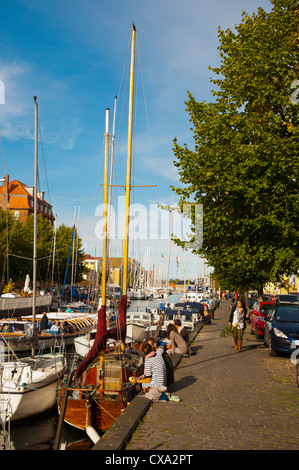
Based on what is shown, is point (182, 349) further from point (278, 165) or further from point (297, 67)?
point (297, 67)

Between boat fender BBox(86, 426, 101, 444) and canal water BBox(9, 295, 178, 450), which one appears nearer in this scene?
boat fender BBox(86, 426, 101, 444)

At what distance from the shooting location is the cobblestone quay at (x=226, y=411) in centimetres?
661

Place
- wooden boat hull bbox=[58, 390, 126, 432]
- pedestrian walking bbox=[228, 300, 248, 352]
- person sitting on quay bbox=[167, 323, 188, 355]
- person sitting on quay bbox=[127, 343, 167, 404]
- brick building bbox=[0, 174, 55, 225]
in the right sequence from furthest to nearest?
brick building bbox=[0, 174, 55, 225], pedestrian walking bbox=[228, 300, 248, 352], person sitting on quay bbox=[167, 323, 188, 355], wooden boat hull bbox=[58, 390, 126, 432], person sitting on quay bbox=[127, 343, 167, 404]

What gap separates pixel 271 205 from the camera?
1549 cm

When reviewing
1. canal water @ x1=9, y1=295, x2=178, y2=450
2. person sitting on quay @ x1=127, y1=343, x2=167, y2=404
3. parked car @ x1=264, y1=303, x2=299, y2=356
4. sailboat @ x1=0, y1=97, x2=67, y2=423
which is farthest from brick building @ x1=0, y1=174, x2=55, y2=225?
person sitting on quay @ x1=127, y1=343, x2=167, y2=404

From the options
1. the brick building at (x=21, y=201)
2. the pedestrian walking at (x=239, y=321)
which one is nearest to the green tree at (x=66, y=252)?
the brick building at (x=21, y=201)

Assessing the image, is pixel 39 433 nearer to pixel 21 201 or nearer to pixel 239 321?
pixel 239 321

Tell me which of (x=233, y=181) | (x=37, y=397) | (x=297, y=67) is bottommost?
(x=37, y=397)

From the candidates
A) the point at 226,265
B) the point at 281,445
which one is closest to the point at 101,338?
the point at 281,445

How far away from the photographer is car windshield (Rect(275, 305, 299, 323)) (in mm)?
15688

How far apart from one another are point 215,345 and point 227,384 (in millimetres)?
8522

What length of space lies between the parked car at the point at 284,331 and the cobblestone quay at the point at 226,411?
0.54 meters

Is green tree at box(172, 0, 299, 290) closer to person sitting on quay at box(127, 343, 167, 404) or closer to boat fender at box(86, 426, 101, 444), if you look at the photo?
person sitting on quay at box(127, 343, 167, 404)

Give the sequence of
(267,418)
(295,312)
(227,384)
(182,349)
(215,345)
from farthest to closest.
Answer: (215,345) → (295,312) → (182,349) → (227,384) → (267,418)
